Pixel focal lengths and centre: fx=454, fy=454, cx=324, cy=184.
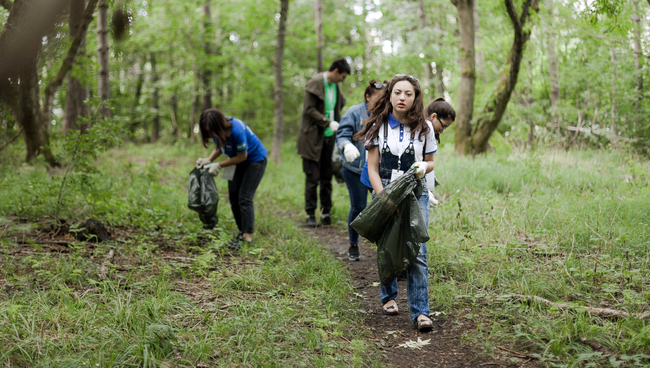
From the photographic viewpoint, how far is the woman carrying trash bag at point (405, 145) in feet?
10.4

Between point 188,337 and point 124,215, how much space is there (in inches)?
126

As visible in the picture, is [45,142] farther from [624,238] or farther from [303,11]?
[303,11]

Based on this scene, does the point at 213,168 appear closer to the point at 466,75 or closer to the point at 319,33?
the point at 466,75

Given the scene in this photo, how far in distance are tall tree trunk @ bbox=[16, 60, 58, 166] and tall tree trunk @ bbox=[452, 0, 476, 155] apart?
745 cm

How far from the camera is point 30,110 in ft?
12.4

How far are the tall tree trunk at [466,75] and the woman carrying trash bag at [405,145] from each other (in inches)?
259

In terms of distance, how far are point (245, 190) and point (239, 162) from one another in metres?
0.33

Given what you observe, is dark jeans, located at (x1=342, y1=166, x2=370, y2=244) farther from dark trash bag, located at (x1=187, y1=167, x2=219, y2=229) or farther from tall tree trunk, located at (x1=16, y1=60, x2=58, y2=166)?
tall tree trunk, located at (x1=16, y1=60, x2=58, y2=166)

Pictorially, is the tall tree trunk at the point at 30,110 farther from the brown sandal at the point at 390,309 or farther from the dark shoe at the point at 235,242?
the brown sandal at the point at 390,309

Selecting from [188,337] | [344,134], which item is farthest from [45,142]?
[188,337]

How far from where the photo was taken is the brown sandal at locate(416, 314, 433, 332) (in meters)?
3.11

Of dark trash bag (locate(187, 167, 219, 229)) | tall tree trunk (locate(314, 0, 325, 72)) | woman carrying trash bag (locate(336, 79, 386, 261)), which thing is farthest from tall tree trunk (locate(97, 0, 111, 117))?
woman carrying trash bag (locate(336, 79, 386, 261))

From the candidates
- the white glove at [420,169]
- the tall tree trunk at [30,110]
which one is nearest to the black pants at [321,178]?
the tall tree trunk at [30,110]

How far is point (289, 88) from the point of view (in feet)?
64.5
